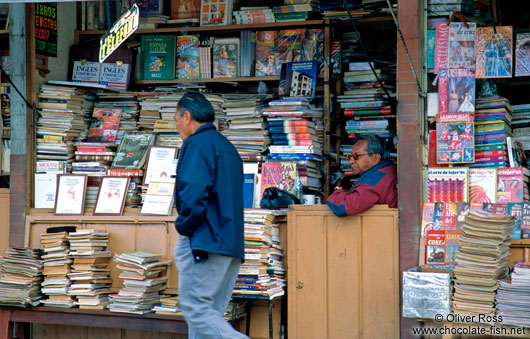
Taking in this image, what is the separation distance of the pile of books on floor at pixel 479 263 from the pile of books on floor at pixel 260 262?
1482 millimetres

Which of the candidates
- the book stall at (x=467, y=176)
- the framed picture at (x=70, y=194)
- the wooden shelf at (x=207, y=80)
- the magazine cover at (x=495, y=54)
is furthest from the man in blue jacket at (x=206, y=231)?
the wooden shelf at (x=207, y=80)

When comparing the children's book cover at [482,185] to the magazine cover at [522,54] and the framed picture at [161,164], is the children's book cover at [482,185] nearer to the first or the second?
the magazine cover at [522,54]

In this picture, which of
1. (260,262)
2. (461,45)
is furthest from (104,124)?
(461,45)

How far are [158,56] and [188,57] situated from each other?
1.06 feet

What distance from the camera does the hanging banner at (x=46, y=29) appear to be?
735cm

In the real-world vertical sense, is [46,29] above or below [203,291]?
above

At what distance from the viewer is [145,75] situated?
805cm

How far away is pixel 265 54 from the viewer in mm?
7785

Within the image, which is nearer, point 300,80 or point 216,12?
point 300,80

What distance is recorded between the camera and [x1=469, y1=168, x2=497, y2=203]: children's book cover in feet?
19.2

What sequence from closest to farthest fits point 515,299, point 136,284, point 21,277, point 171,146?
point 515,299 < point 136,284 < point 21,277 < point 171,146

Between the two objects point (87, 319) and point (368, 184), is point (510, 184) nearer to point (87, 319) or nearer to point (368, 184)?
point (368, 184)

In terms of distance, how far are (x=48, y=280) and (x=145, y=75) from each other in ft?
8.21

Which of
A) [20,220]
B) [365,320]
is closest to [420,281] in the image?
[365,320]
